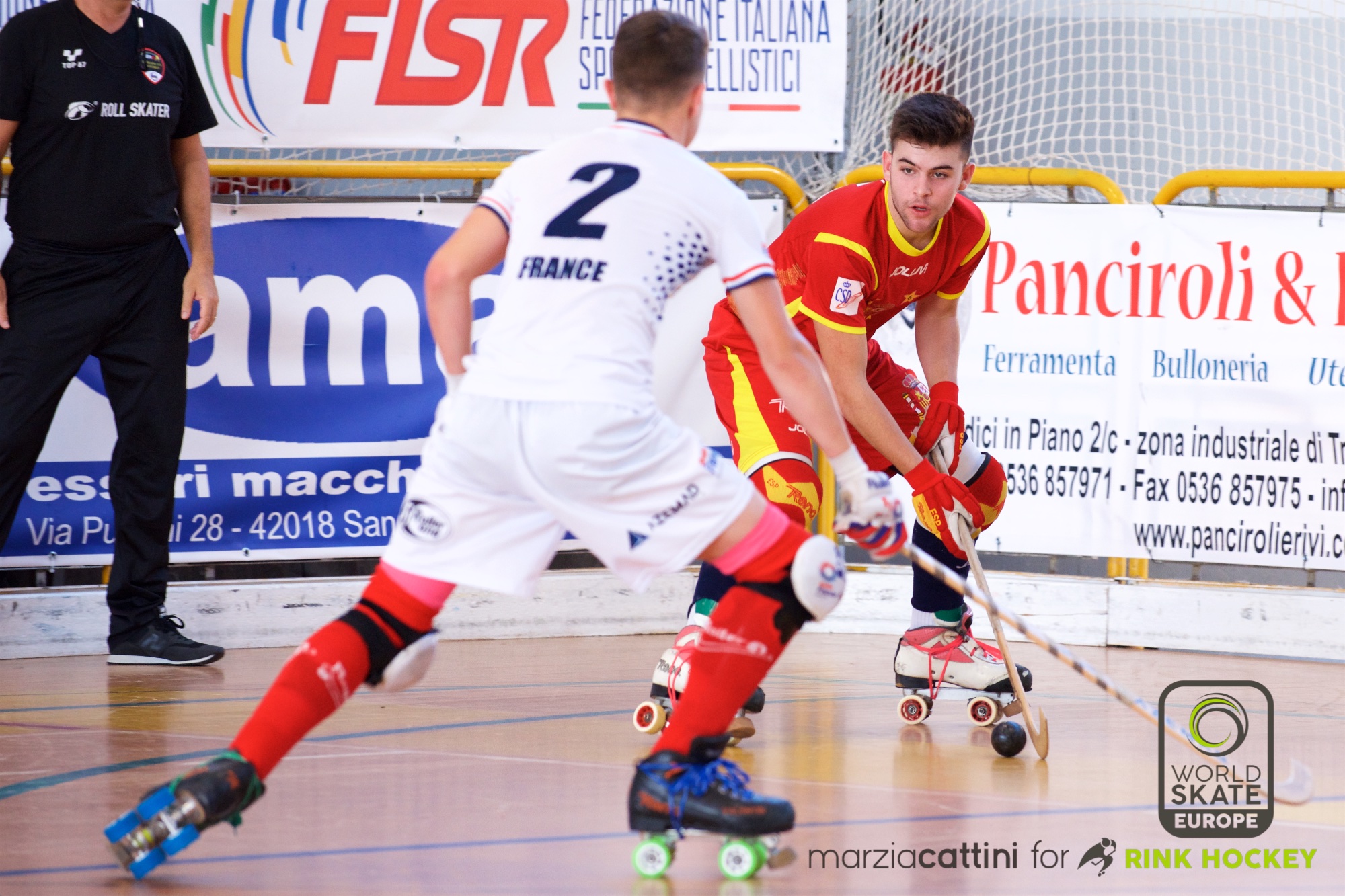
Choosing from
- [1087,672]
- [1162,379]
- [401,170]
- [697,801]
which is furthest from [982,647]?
[401,170]

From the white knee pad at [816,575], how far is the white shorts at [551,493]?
0.15m

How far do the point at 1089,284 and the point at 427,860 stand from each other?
4091 mm

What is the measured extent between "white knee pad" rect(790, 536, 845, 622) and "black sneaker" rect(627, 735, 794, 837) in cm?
33

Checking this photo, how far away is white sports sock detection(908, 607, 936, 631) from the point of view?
4520mm

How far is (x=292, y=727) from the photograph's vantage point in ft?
8.99

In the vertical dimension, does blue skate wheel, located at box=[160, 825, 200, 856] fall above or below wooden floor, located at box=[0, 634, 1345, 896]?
above

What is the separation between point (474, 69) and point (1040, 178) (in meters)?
2.33

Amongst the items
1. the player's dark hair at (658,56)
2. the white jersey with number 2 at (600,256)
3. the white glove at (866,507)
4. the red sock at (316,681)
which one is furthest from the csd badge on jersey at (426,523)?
the player's dark hair at (658,56)

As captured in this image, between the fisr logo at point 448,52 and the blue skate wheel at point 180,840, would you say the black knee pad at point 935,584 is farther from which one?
the fisr logo at point 448,52

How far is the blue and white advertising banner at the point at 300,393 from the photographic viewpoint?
5609mm

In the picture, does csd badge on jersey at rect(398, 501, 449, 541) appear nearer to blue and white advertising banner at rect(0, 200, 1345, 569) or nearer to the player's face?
the player's face

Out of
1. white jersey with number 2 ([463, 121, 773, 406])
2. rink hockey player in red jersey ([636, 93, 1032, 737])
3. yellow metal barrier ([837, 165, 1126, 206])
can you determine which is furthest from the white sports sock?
yellow metal barrier ([837, 165, 1126, 206])

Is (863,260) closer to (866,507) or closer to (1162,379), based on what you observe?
(866,507)

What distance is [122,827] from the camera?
2684mm
